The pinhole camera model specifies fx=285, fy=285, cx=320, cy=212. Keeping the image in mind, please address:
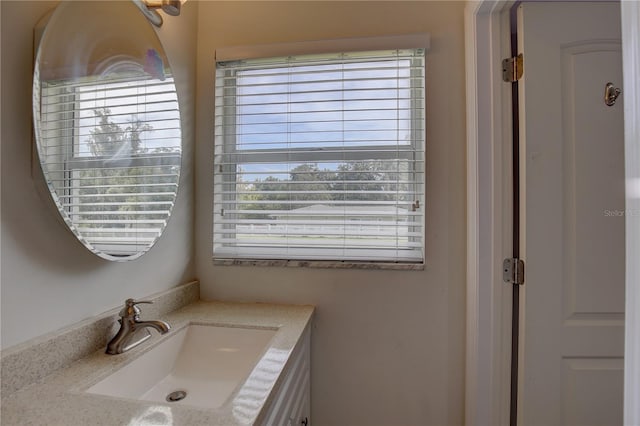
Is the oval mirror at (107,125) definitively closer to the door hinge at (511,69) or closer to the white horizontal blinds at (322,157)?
the white horizontal blinds at (322,157)

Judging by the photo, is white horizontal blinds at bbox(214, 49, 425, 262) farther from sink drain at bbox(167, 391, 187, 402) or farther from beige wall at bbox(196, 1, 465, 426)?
sink drain at bbox(167, 391, 187, 402)

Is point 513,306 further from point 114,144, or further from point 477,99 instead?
point 114,144

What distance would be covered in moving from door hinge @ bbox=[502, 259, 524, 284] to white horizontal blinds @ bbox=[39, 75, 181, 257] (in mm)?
1283

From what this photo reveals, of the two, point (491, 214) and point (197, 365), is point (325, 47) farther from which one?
point (197, 365)

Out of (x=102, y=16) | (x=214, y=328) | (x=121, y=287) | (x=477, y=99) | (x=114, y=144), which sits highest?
(x=102, y=16)

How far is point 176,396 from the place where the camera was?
0.86 metres

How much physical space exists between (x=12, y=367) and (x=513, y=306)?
149cm

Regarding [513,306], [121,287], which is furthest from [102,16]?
[513,306]

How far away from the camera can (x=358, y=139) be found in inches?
49.0

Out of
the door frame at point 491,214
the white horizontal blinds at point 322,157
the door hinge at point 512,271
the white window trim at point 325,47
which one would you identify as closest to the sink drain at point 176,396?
the white horizontal blinds at point 322,157

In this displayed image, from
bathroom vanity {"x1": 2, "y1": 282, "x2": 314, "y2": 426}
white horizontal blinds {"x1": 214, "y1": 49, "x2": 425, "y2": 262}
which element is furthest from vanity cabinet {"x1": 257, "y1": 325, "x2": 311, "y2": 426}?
white horizontal blinds {"x1": 214, "y1": 49, "x2": 425, "y2": 262}

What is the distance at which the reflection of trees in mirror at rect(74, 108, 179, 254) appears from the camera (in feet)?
2.60

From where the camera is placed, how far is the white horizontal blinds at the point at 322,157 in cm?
123

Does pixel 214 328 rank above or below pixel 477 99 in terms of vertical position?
below
